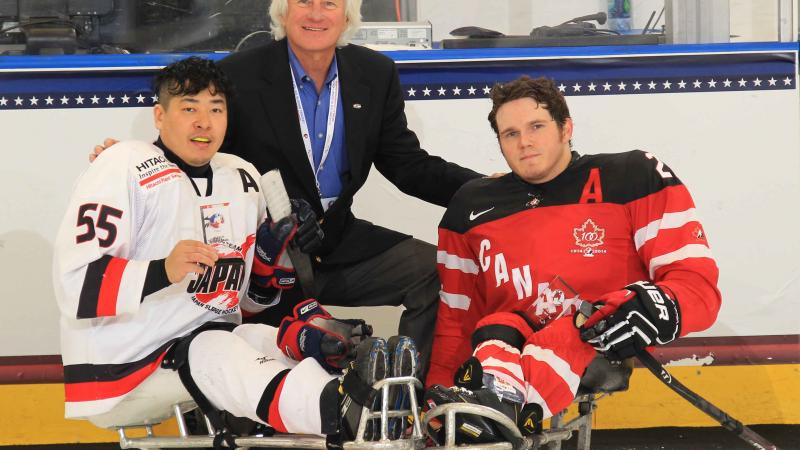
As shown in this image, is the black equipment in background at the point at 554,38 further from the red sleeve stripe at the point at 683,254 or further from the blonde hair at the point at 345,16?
the red sleeve stripe at the point at 683,254

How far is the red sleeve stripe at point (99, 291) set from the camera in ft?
7.51

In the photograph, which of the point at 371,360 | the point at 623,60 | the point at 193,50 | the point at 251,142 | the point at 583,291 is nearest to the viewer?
the point at 371,360

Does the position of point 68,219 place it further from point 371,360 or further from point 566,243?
point 566,243

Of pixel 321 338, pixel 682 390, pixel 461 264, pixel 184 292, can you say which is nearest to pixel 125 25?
pixel 184 292

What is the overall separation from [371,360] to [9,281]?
1803 millimetres

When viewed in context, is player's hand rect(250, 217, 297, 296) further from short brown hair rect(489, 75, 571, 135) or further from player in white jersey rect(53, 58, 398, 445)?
short brown hair rect(489, 75, 571, 135)

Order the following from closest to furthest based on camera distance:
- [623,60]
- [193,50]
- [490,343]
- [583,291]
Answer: [490,343] < [583,291] < [623,60] < [193,50]

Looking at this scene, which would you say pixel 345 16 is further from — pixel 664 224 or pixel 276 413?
pixel 276 413

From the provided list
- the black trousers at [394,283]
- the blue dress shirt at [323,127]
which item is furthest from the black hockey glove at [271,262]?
the blue dress shirt at [323,127]

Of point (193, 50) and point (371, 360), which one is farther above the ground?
point (193, 50)

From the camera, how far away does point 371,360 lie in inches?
83.5

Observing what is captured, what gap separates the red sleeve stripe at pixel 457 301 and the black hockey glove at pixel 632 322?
19.9 inches

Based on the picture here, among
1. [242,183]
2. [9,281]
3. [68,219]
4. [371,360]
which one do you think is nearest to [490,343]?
[371,360]

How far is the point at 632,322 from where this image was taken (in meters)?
2.22
